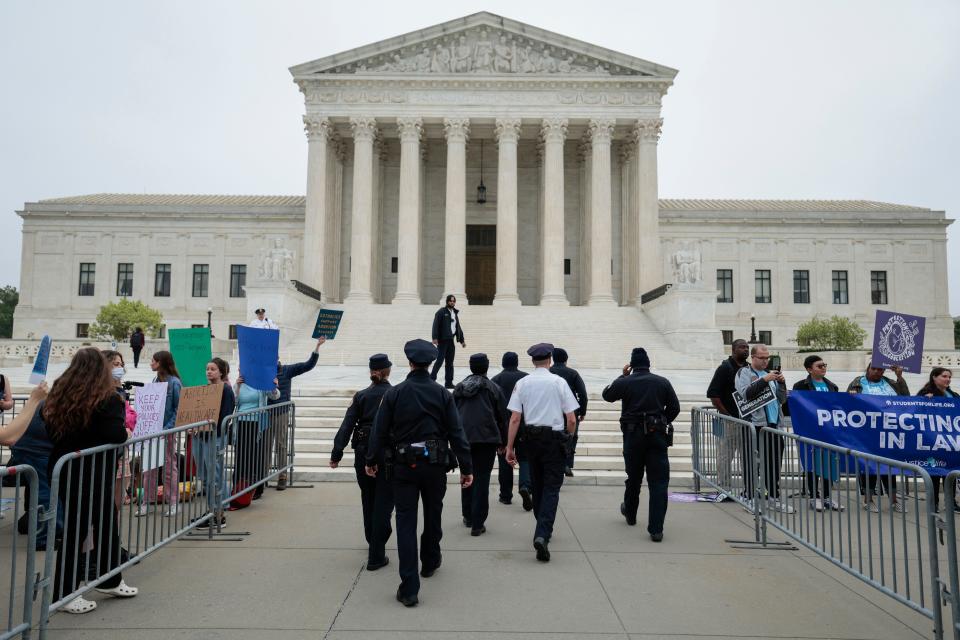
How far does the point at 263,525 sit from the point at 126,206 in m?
47.5

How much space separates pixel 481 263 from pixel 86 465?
3828cm

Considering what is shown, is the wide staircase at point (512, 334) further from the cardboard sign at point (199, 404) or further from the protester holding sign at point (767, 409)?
the cardboard sign at point (199, 404)

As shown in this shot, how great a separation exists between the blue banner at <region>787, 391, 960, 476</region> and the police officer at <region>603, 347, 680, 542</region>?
1442mm

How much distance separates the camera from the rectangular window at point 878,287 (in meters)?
48.1

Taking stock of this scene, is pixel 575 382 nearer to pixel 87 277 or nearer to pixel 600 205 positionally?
pixel 600 205

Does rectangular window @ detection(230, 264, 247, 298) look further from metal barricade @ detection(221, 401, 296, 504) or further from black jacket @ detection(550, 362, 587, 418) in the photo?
black jacket @ detection(550, 362, 587, 418)

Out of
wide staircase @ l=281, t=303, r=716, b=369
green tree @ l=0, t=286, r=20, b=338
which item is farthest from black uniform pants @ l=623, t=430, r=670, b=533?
green tree @ l=0, t=286, r=20, b=338

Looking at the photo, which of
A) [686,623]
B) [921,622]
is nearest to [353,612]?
[686,623]

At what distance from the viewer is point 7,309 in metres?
84.1

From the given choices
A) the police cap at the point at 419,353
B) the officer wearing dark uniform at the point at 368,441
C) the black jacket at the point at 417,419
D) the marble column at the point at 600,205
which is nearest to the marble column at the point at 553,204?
the marble column at the point at 600,205

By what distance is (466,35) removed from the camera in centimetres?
3691

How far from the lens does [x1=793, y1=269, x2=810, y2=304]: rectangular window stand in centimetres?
4806

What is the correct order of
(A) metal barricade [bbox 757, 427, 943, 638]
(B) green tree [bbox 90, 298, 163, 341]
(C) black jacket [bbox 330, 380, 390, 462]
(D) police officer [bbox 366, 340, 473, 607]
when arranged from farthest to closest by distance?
(B) green tree [bbox 90, 298, 163, 341], (C) black jacket [bbox 330, 380, 390, 462], (A) metal barricade [bbox 757, 427, 943, 638], (D) police officer [bbox 366, 340, 473, 607]

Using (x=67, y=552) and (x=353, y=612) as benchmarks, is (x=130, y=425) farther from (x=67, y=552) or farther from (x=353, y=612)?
(x=353, y=612)
